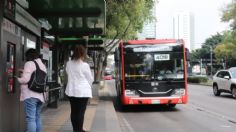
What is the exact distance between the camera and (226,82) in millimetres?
25031

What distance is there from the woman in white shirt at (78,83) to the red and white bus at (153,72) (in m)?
8.25

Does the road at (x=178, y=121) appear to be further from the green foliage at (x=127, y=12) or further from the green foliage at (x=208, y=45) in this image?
the green foliage at (x=208, y=45)

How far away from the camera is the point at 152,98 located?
16.5 metres

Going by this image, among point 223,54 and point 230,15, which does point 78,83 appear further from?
point 223,54

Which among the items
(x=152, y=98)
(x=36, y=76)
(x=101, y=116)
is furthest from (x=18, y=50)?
(x=152, y=98)

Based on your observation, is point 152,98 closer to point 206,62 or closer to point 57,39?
point 57,39

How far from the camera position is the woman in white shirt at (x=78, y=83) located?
8200mm

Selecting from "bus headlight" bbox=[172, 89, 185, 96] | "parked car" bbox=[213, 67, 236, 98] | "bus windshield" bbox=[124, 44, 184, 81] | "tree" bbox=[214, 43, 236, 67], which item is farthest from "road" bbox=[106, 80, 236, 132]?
"tree" bbox=[214, 43, 236, 67]

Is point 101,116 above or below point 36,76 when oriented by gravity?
below

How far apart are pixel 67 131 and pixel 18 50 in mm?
2303

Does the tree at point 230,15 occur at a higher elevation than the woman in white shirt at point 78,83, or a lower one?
higher

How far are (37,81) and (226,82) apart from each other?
19310mm

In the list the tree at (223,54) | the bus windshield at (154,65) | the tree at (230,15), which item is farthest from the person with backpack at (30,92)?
the tree at (223,54)

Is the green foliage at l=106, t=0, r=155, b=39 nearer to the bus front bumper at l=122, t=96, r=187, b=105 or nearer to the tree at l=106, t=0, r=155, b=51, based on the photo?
the tree at l=106, t=0, r=155, b=51
